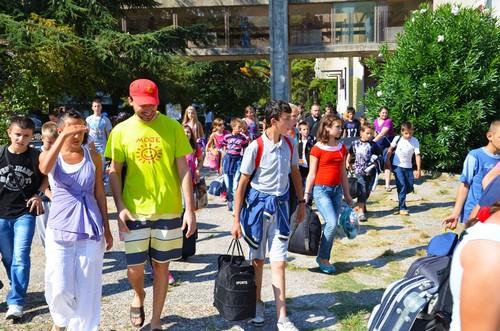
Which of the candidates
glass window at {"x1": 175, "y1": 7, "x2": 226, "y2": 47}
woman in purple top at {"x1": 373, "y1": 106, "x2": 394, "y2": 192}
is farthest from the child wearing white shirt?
glass window at {"x1": 175, "y1": 7, "x2": 226, "y2": 47}

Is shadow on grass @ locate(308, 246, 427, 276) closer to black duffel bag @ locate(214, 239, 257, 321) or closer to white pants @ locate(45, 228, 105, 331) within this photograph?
black duffel bag @ locate(214, 239, 257, 321)

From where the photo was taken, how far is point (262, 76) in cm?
3947

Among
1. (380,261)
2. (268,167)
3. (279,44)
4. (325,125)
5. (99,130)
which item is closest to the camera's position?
(268,167)

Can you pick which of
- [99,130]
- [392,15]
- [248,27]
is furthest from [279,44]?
[99,130]

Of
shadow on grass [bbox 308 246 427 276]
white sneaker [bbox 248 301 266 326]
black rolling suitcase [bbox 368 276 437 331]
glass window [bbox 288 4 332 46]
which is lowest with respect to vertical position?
shadow on grass [bbox 308 246 427 276]

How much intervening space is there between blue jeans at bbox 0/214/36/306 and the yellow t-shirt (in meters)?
A: 1.20

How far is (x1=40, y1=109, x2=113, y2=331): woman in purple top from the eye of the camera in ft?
11.9

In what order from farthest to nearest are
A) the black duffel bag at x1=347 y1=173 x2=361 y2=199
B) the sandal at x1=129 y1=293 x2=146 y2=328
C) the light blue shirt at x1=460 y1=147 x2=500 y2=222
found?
the black duffel bag at x1=347 y1=173 x2=361 y2=199
the light blue shirt at x1=460 y1=147 x2=500 y2=222
the sandal at x1=129 y1=293 x2=146 y2=328

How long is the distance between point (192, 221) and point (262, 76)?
119 feet

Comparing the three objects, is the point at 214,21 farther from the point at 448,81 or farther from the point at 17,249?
the point at 17,249

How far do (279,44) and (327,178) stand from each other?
798 inches

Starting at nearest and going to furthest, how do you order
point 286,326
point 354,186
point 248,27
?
point 286,326 → point 354,186 → point 248,27

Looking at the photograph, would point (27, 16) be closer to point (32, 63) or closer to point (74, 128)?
point (32, 63)

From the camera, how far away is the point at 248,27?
26719mm
